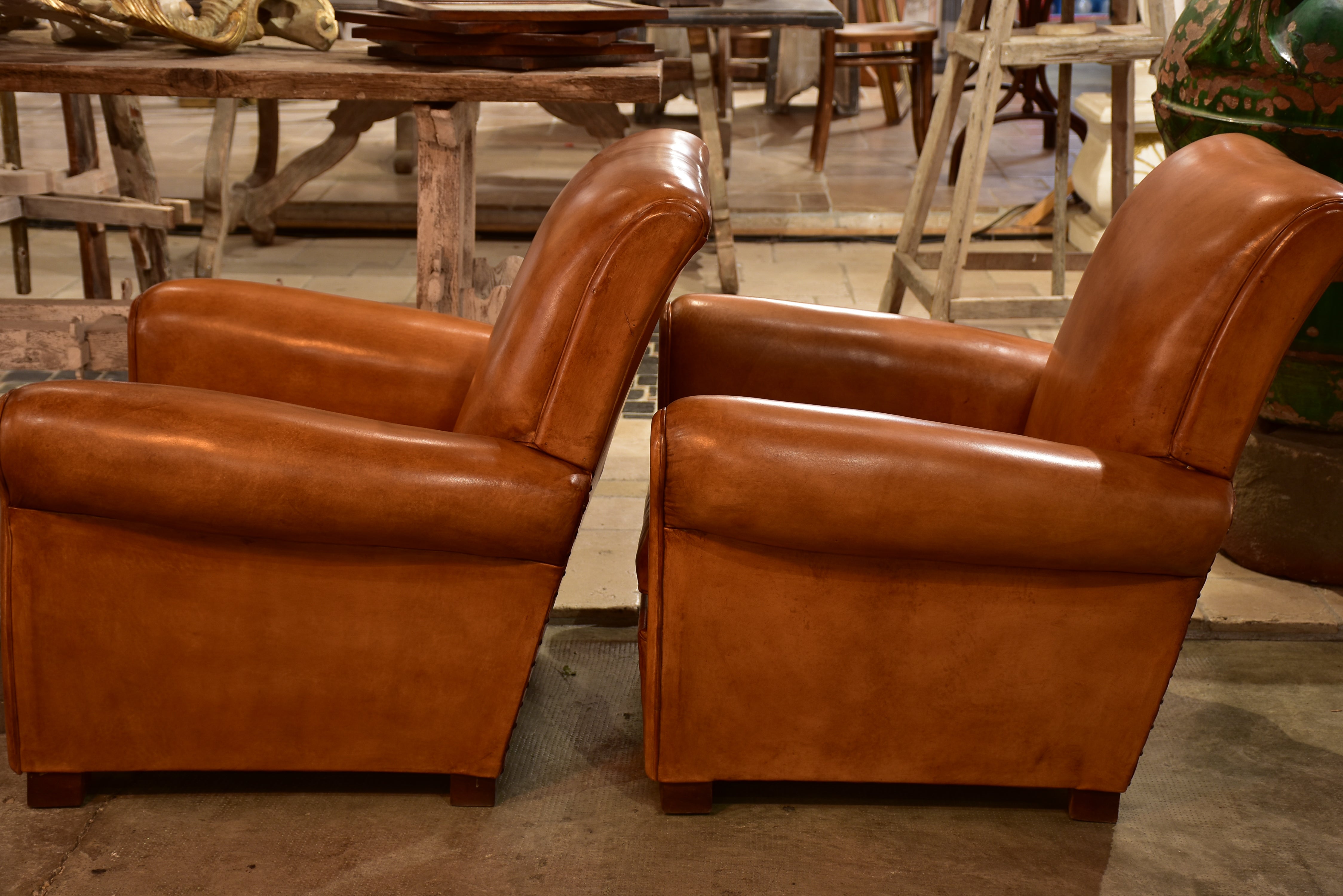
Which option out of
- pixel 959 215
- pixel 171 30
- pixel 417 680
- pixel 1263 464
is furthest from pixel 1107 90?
pixel 417 680

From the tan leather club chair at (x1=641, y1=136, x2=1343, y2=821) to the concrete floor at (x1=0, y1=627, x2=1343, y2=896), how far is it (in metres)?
0.08

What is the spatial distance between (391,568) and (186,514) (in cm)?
27

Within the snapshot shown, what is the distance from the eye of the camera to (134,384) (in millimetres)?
1622

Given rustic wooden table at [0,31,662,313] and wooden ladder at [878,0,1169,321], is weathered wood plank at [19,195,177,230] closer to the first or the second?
rustic wooden table at [0,31,662,313]

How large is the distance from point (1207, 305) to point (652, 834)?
3.44 ft

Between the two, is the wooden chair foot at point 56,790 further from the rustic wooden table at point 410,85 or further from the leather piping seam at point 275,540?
the rustic wooden table at point 410,85

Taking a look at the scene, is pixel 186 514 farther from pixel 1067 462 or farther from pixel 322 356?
pixel 1067 462

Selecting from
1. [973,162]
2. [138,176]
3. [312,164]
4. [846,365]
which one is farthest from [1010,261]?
[138,176]

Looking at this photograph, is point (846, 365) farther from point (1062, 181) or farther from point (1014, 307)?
point (1062, 181)

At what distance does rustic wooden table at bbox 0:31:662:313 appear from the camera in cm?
243

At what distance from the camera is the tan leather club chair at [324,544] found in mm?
1551

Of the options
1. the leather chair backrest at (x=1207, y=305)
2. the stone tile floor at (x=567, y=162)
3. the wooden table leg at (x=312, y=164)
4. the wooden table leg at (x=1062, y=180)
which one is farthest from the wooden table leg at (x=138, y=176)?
the leather chair backrest at (x=1207, y=305)

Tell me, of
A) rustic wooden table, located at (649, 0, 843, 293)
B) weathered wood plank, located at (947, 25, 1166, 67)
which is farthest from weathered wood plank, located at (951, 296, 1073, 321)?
rustic wooden table, located at (649, 0, 843, 293)

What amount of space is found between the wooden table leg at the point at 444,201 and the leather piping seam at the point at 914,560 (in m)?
1.17
